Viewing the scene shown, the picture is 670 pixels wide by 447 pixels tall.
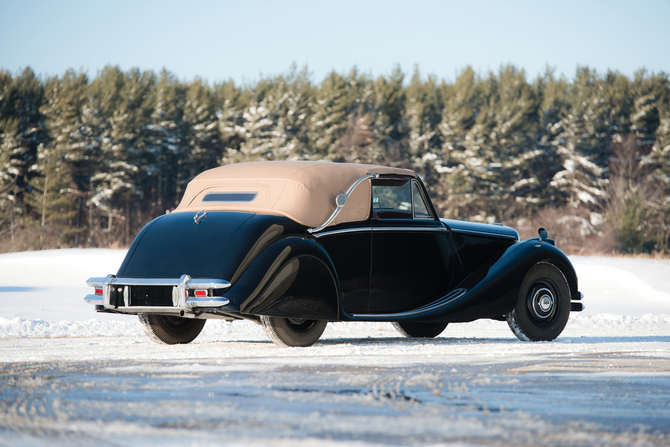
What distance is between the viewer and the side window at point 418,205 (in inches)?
383

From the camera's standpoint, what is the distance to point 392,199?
956 cm

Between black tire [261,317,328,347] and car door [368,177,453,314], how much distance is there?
63 cm

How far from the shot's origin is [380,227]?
30.1ft

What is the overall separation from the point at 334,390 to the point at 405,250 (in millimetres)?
3961

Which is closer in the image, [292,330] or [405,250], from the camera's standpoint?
[292,330]

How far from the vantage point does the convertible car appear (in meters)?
8.02

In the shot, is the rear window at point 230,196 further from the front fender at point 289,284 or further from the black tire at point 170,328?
the black tire at point 170,328

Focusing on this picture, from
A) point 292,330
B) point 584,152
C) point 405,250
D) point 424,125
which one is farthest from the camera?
point 424,125

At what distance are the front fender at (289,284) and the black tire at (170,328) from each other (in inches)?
72.5

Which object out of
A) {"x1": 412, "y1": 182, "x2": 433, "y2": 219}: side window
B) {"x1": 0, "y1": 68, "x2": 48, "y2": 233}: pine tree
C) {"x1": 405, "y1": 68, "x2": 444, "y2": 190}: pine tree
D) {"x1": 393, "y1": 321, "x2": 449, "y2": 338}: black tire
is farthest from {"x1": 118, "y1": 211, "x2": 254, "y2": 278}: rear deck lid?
{"x1": 405, "y1": 68, "x2": 444, "y2": 190}: pine tree

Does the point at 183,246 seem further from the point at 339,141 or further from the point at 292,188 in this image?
the point at 339,141

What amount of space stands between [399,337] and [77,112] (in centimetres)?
4956

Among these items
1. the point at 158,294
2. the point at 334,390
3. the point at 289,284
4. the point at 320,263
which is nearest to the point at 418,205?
the point at 320,263

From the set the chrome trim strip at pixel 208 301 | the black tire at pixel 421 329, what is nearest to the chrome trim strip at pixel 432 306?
the black tire at pixel 421 329
